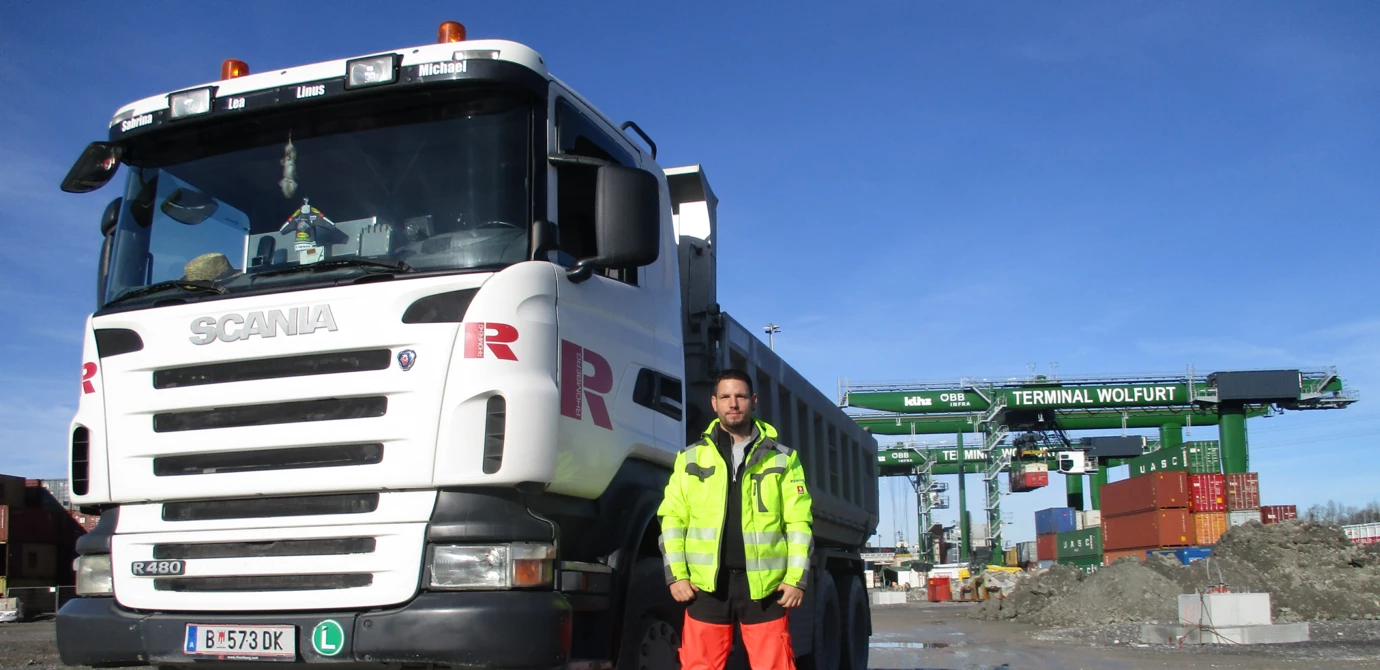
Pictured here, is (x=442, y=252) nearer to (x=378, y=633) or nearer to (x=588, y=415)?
(x=588, y=415)

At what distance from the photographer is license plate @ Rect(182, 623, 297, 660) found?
3.89 metres

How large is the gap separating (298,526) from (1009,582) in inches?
1432

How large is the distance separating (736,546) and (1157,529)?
107 feet

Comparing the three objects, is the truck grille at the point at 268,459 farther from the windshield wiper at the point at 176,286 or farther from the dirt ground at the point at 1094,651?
the dirt ground at the point at 1094,651

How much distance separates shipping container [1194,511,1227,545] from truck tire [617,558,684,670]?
32.6 m

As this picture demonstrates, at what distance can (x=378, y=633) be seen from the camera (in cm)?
380

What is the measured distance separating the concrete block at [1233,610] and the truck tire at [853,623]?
27.8ft

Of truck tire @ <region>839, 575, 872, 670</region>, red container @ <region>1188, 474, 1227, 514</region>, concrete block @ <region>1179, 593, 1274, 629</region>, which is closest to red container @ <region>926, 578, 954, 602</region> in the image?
red container @ <region>1188, 474, 1227, 514</region>

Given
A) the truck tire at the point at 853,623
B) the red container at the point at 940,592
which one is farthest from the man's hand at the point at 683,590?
the red container at the point at 940,592

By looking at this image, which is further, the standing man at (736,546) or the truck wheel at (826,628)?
the truck wheel at (826,628)

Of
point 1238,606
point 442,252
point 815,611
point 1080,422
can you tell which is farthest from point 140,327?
point 1080,422

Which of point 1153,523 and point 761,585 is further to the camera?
point 1153,523

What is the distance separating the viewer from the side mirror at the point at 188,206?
4.74m

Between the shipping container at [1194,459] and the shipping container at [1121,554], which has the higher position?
the shipping container at [1194,459]
